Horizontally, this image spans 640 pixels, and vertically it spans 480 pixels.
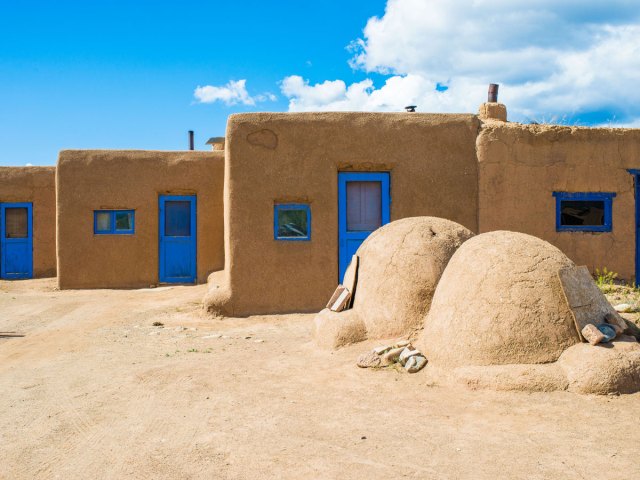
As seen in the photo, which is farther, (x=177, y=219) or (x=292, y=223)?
(x=177, y=219)

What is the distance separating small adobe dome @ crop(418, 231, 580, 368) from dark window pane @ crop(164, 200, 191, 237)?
8.74 meters

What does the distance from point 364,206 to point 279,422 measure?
559 cm

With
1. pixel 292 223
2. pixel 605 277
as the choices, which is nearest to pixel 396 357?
pixel 292 223

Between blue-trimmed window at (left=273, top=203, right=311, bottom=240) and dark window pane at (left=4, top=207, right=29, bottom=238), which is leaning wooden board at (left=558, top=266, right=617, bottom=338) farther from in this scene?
dark window pane at (left=4, top=207, right=29, bottom=238)

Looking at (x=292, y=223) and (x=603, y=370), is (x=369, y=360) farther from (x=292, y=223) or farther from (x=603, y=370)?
(x=292, y=223)

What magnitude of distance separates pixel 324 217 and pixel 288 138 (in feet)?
4.69

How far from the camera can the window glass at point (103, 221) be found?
12883mm

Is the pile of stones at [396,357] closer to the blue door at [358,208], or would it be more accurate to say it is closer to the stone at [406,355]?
the stone at [406,355]

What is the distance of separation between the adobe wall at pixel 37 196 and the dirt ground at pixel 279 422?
9016mm

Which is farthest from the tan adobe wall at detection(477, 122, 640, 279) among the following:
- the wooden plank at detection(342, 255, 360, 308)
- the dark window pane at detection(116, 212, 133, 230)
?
the dark window pane at detection(116, 212, 133, 230)

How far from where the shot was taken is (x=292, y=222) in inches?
367

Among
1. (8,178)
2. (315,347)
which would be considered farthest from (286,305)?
(8,178)

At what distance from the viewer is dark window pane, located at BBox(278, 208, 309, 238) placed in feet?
30.5

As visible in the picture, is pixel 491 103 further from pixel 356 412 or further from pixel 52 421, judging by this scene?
pixel 52 421
